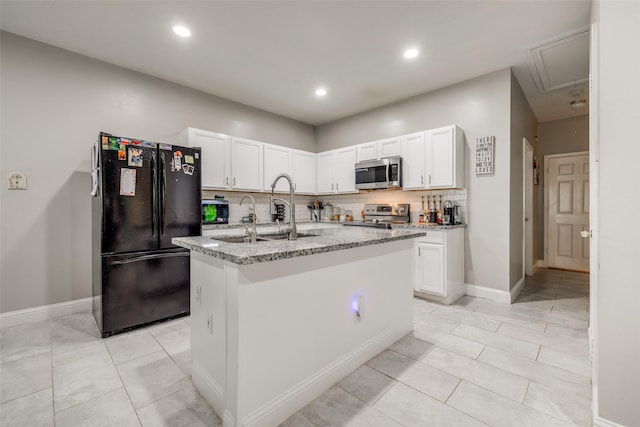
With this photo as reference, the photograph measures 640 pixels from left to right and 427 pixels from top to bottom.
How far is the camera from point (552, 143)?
17.3 feet

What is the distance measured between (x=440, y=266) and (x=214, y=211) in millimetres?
2986

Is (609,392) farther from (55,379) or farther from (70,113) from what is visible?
(70,113)

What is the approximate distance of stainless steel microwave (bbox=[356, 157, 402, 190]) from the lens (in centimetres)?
397

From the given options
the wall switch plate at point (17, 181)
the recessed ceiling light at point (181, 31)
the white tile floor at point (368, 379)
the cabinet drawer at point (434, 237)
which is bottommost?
the white tile floor at point (368, 379)

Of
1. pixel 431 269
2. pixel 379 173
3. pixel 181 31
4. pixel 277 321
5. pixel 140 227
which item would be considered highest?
pixel 181 31

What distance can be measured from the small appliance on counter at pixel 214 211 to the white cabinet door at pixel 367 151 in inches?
89.4

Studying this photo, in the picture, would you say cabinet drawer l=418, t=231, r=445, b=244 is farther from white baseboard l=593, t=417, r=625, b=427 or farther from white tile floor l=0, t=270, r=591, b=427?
white baseboard l=593, t=417, r=625, b=427

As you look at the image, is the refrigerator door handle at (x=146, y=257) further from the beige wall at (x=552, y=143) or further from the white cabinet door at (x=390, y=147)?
the beige wall at (x=552, y=143)

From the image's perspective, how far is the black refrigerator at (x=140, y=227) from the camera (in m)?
2.52

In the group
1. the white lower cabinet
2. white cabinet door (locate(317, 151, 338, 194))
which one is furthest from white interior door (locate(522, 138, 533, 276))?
white cabinet door (locate(317, 151, 338, 194))

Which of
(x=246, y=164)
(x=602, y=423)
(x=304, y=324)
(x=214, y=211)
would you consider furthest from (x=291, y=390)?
(x=246, y=164)

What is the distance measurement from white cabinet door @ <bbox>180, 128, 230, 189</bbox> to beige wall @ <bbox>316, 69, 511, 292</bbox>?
290 centimetres

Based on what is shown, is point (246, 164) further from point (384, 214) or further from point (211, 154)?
point (384, 214)

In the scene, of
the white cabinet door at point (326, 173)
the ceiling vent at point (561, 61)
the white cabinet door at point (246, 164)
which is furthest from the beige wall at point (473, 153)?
the white cabinet door at point (246, 164)
